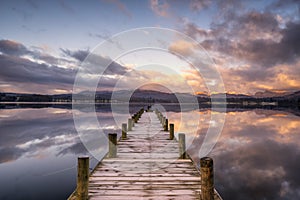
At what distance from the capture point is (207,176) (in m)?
5.12

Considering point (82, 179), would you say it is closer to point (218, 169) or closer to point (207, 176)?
point (207, 176)

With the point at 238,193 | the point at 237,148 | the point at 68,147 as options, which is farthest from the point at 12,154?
the point at 237,148

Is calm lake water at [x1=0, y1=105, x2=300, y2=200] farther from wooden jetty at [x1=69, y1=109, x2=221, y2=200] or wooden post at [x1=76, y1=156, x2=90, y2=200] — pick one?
wooden post at [x1=76, y1=156, x2=90, y2=200]

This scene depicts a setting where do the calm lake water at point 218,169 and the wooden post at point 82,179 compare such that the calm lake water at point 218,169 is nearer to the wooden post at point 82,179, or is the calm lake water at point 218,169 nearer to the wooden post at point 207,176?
the wooden post at point 82,179

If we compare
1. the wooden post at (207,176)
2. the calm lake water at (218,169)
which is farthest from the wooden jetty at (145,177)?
the calm lake water at (218,169)

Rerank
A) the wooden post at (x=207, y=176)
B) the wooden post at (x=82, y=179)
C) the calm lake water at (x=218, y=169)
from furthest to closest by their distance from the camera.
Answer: the calm lake water at (x=218, y=169)
the wooden post at (x=82, y=179)
the wooden post at (x=207, y=176)

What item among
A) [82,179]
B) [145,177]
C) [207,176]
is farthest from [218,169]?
[82,179]

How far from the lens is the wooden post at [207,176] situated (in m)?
5.11

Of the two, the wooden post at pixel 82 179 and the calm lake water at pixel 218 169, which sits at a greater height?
the wooden post at pixel 82 179

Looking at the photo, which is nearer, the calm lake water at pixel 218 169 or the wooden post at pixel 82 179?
the wooden post at pixel 82 179

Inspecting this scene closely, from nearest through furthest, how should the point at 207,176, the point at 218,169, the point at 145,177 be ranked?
the point at 207,176, the point at 145,177, the point at 218,169

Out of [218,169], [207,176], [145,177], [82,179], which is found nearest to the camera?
[207,176]

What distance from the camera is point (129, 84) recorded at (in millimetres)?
58312

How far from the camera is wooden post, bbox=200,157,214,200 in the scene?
5109mm
